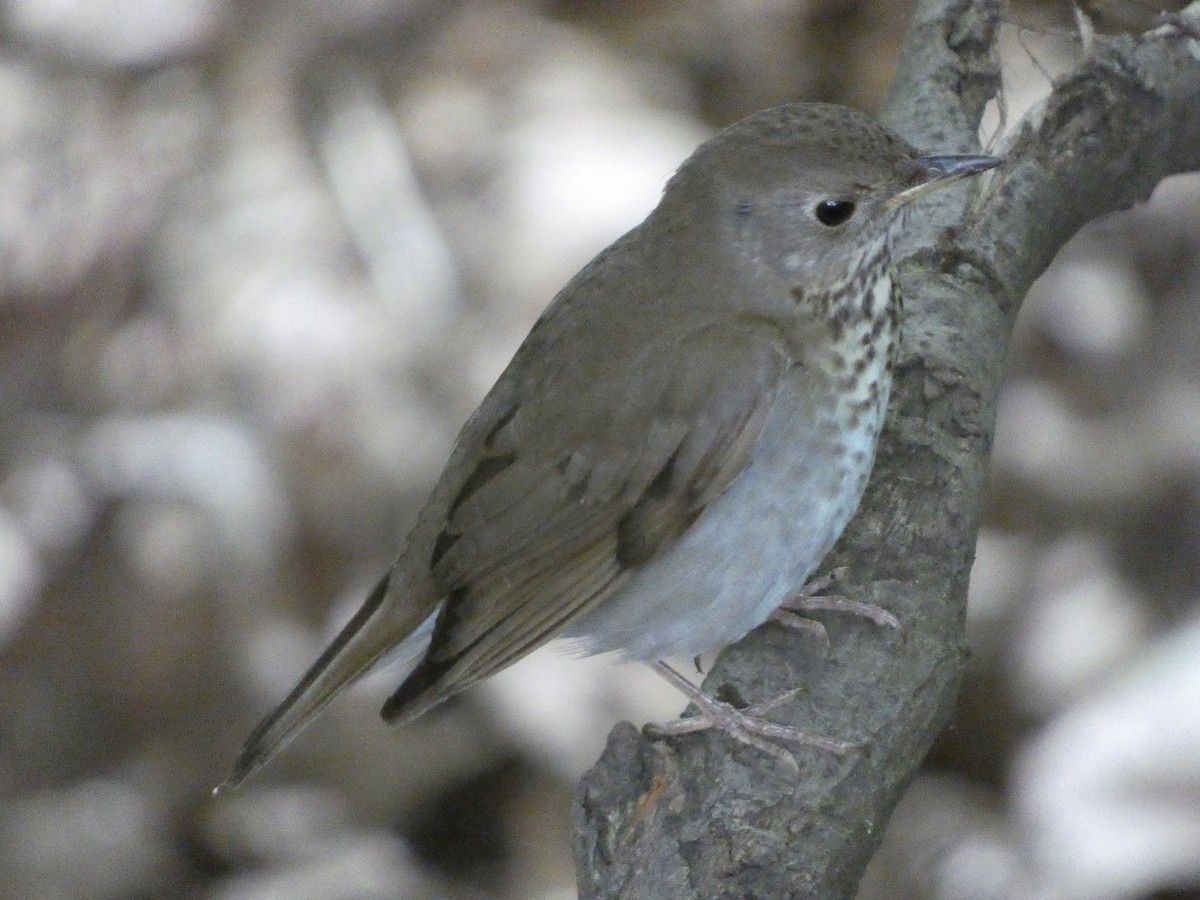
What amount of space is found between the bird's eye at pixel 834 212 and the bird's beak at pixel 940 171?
64 mm

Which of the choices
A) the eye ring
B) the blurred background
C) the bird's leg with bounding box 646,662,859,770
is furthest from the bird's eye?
the bird's leg with bounding box 646,662,859,770

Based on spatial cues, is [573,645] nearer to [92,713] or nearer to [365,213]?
[92,713]

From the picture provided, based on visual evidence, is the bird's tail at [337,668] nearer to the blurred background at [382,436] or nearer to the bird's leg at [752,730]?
the bird's leg at [752,730]

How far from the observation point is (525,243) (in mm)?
5086

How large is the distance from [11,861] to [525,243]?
2.28m

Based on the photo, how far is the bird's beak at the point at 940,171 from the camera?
9.32 feet

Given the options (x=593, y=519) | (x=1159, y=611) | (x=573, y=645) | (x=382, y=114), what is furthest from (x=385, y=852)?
(x=382, y=114)

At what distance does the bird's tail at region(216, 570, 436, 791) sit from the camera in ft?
9.21

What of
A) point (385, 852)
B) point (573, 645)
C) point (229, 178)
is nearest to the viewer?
point (573, 645)

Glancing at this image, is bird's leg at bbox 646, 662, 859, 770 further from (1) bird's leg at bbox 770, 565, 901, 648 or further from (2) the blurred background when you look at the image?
(2) the blurred background

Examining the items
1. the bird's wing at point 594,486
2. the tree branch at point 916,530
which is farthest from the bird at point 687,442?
the tree branch at point 916,530

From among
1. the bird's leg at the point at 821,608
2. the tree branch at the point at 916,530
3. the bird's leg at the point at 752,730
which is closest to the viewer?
the tree branch at the point at 916,530

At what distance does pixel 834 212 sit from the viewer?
290 centimetres

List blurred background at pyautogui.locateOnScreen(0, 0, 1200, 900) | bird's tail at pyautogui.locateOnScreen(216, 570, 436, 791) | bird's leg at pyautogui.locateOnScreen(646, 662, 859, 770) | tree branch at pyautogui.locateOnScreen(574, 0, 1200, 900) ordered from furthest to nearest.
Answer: blurred background at pyautogui.locateOnScreen(0, 0, 1200, 900) < bird's tail at pyautogui.locateOnScreen(216, 570, 436, 791) < bird's leg at pyautogui.locateOnScreen(646, 662, 859, 770) < tree branch at pyautogui.locateOnScreen(574, 0, 1200, 900)
